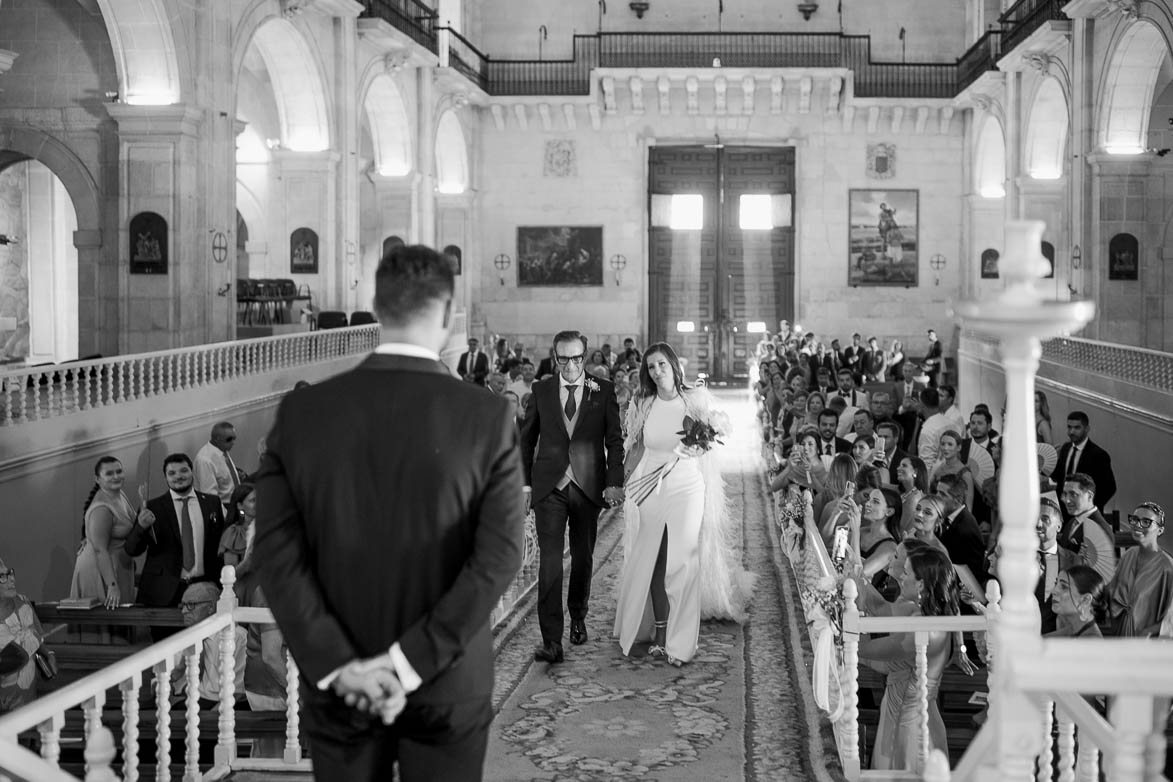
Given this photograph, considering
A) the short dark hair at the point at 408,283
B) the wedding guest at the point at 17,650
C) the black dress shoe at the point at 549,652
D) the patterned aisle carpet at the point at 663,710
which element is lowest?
the patterned aisle carpet at the point at 663,710

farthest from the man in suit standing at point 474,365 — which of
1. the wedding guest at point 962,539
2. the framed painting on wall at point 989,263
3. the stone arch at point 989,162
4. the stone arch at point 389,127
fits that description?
the stone arch at point 989,162

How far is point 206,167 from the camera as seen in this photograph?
712 inches

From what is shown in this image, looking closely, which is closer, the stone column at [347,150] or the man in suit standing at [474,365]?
the man in suit standing at [474,365]

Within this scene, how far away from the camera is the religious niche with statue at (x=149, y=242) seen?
58.7 ft

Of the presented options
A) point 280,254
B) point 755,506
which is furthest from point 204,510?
point 280,254

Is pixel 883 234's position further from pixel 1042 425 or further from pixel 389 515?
pixel 389 515

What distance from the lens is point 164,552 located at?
9430 mm

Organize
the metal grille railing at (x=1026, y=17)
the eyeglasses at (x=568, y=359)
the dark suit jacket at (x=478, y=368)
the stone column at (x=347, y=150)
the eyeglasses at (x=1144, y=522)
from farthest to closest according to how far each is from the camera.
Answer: the stone column at (x=347, y=150) → the metal grille railing at (x=1026, y=17) → the dark suit jacket at (x=478, y=368) → the eyeglasses at (x=568, y=359) → the eyeglasses at (x=1144, y=522)

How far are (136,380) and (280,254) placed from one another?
29.3 feet

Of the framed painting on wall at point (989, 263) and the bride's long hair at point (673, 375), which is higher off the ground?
the framed painting on wall at point (989, 263)

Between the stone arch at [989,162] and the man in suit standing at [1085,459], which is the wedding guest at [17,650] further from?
the stone arch at [989,162]

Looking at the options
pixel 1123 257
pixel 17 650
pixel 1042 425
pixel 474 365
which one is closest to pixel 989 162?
pixel 1123 257

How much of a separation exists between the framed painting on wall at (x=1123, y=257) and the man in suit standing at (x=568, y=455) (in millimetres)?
15118

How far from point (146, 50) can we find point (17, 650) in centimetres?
1228
